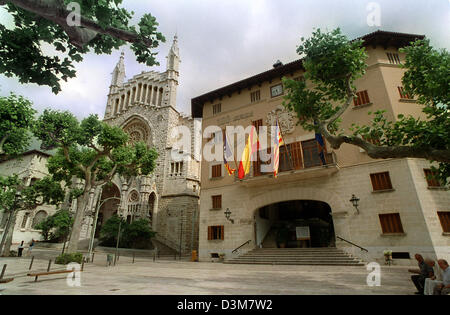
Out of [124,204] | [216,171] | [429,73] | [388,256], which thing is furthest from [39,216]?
[429,73]

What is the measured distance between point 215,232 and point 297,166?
8.94 metres

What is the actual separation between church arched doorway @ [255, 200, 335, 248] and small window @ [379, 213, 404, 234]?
4.77 metres

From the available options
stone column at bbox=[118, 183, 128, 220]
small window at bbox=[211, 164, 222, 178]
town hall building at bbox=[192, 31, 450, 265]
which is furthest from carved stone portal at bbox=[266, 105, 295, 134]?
stone column at bbox=[118, 183, 128, 220]

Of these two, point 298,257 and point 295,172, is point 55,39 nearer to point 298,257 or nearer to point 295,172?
point 295,172

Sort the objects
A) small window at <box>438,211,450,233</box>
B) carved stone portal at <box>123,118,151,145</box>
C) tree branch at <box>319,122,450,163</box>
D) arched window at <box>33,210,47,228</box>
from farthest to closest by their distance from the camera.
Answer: carved stone portal at <box>123,118,151,145</box>
arched window at <box>33,210,47,228</box>
small window at <box>438,211,450,233</box>
tree branch at <box>319,122,450,163</box>

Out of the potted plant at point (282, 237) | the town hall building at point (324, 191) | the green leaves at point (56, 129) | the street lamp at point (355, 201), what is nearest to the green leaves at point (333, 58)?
the town hall building at point (324, 191)

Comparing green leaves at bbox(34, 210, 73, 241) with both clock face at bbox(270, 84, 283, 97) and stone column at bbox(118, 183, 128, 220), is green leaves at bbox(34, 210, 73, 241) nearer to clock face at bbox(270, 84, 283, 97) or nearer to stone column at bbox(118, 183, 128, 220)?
stone column at bbox(118, 183, 128, 220)

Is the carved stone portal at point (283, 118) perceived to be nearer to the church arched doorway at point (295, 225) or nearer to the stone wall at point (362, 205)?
the stone wall at point (362, 205)

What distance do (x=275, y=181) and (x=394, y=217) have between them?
25.1 feet

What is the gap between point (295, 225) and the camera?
20.4 metres

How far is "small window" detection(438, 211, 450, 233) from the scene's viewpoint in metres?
12.5

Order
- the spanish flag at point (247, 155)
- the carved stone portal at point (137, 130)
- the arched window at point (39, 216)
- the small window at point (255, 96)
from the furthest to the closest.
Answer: the carved stone portal at point (137, 130), the arched window at point (39, 216), the small window at point (255, 96), the spanish flag at point (247, 155)

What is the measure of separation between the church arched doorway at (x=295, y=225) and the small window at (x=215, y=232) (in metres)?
2.94

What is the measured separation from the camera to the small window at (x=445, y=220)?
41.0ft
